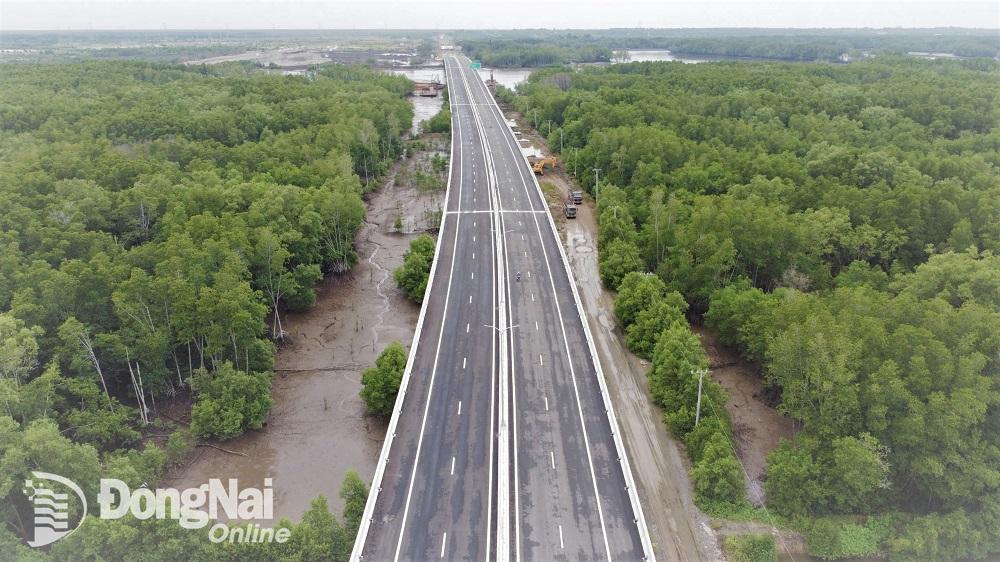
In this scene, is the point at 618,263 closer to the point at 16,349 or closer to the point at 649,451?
the point at 649,451

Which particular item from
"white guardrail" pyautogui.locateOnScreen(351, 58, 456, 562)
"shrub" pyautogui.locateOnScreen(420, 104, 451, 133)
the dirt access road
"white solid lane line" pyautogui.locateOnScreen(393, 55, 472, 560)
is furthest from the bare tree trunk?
"shrub" pyautogui.locateOnScreen(420, 104, 451, 133)

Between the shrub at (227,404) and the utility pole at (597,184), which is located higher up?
the utility pole at (597,184)

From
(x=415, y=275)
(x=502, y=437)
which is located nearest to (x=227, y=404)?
(x=502, y=437)

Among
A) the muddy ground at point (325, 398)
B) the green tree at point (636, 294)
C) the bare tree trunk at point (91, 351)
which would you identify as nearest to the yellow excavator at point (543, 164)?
the muddy ground at point (325, 398)

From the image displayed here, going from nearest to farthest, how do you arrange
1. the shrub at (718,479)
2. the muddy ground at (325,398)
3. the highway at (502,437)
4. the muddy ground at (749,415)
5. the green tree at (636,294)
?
the highway at (502,437), the shrub at (718,479), the muddy ground at (749,415), the muddy ground at (325,398), the green tree at (636,294)

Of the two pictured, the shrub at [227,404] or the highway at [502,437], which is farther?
the shrub at [227,404]

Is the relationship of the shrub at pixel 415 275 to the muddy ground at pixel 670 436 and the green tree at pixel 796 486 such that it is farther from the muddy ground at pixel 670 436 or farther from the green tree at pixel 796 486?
the green tree at pixel 796 486

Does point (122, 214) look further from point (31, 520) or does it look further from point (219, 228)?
point (31, 520)
